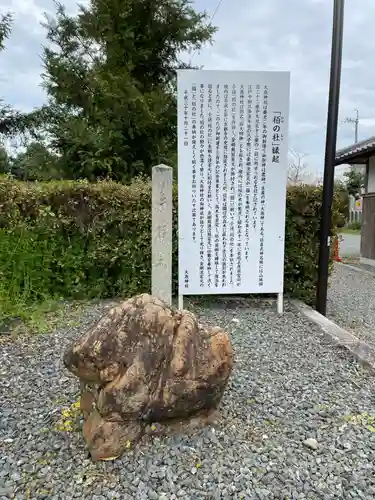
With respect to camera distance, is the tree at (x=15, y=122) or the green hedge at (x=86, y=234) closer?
the green hedge at (x=86, y=234)

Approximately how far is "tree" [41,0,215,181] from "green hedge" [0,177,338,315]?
478 centimetres

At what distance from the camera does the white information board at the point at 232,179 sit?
11.9 ft

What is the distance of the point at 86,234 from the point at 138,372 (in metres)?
2.83

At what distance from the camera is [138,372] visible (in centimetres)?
165

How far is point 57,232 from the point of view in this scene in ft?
13.8

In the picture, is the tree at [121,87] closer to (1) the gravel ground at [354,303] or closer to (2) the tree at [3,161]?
(2) the tree at [3,161]

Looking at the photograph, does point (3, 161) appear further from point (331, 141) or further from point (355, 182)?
point (355, 182)

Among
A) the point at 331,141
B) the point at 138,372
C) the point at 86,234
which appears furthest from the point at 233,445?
the point at 331,141

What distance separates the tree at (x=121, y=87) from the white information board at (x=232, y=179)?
5463 millimetres

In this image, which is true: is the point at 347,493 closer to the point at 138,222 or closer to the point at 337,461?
the point at 337,461

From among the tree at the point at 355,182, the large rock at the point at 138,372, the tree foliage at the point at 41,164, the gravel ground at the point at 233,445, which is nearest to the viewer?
the gravel ground at the point at 233,445

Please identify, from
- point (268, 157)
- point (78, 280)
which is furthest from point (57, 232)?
point (268, 157)

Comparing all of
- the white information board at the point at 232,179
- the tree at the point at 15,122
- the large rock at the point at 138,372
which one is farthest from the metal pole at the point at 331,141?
the tree at the point at 15,122

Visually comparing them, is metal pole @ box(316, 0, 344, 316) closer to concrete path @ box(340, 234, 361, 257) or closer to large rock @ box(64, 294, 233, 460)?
large rock @ box(64, 294, 233, 460)
